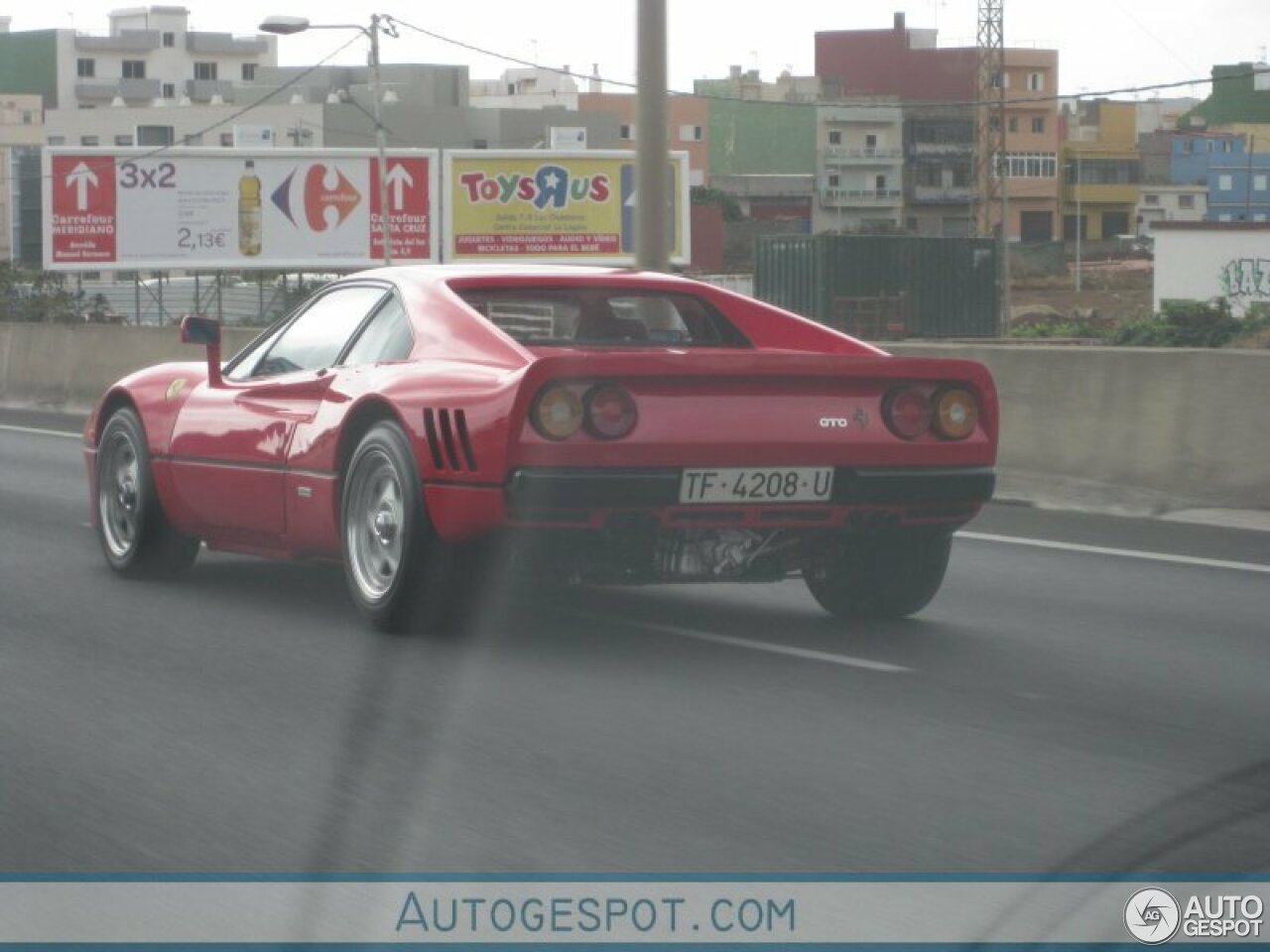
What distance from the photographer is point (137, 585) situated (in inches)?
384

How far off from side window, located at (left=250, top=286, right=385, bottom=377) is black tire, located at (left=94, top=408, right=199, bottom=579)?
2.36 ft

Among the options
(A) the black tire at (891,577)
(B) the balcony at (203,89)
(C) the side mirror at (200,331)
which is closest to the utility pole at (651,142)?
(C) the side mirror at (200,331)

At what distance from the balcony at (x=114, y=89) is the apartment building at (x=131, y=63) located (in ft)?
0.17

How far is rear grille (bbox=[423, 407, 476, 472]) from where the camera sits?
7715 mm

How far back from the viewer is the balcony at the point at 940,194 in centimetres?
12613

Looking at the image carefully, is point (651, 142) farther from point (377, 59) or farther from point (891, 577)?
point (377, 59)

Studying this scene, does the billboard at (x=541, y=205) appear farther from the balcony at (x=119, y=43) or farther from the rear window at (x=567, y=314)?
the balcony at (x=119, y=43)

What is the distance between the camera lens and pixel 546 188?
219 ft

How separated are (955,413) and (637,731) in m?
2.17

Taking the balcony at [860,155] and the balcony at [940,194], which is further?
the balcony at [940,194]

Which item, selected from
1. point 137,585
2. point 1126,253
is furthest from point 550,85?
point 137,585

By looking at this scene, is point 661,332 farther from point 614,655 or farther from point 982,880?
point 982,880

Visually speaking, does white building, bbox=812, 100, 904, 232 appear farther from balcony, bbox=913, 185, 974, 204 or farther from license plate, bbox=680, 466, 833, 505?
license plate, bbox=680, 466, 833, 505

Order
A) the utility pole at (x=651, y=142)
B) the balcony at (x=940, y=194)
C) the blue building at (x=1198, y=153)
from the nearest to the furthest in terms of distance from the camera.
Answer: the utility pole at (x=651, y=142)
the blue building at (x=1198, y=153)
the balcony at (x=940, y=194)
